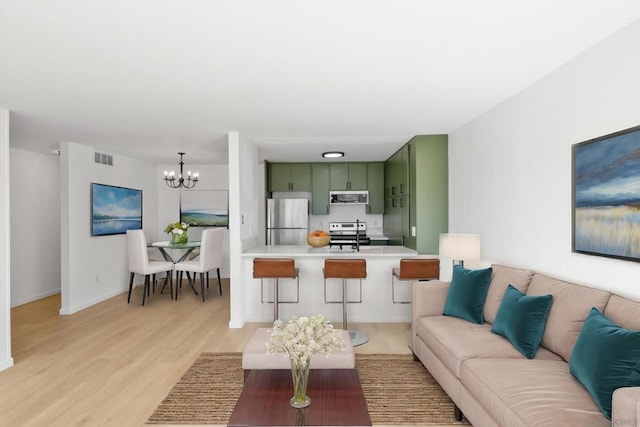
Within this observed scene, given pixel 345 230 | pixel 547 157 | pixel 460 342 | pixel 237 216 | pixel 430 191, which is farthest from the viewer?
pixel 345 230

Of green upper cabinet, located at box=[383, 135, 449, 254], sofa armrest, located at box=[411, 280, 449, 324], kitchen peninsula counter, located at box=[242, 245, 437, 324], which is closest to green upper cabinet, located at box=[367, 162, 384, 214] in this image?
green upper cabinet, located at box=[383, 135, 449, 254]

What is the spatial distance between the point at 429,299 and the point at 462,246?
60 cm

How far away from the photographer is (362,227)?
7.48 m

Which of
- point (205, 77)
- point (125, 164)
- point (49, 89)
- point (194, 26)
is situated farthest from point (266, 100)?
point (125, 164)

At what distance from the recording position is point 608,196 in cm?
229

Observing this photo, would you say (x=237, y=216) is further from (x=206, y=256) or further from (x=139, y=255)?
(x=139, y=255)

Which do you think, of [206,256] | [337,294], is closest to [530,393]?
[337,294]

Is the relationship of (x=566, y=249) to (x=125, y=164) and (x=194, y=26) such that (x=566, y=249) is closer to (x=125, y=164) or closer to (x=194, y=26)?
(x=194, y=26)

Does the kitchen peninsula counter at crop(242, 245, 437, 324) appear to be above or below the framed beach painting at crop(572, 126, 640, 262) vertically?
below

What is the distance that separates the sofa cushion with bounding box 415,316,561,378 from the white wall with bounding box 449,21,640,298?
2.06ft

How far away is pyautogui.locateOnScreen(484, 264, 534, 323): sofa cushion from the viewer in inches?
115

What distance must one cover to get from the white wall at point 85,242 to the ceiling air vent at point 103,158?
0.20 feet

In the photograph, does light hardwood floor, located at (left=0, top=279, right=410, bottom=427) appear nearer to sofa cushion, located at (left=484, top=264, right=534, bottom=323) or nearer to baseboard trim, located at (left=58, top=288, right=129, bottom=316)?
baseboard trim, located at (left=58, top=288, right=129, bottom=316)

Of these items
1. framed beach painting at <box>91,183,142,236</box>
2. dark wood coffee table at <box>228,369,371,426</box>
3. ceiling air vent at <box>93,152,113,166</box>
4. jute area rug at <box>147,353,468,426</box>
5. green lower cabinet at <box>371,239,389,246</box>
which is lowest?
jute area rug at <box>147,353,468,426</box>
